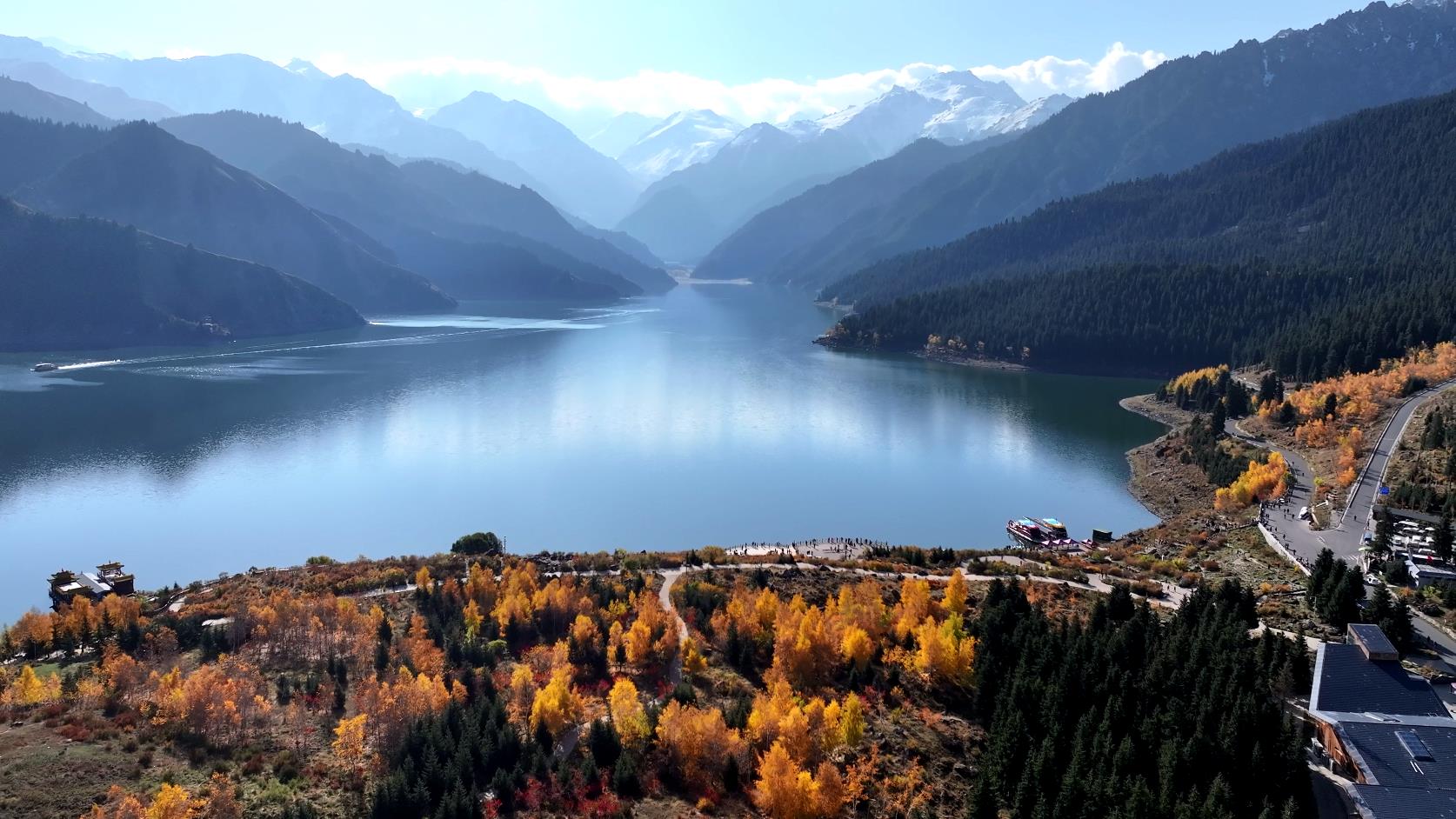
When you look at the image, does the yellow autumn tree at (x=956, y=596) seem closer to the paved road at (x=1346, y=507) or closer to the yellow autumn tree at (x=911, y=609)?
the yellow autumn tree at (x=911, y=609)

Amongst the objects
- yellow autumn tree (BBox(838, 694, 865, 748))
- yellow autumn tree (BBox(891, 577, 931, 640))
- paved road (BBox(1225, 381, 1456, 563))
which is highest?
paved road (BBox(1225, 381, 1456, 563))

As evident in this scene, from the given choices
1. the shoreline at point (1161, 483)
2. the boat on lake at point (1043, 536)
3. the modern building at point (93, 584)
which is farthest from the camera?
the shoreline at point (1161, 483)

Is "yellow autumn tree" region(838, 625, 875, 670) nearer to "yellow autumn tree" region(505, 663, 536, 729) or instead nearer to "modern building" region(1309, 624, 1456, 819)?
"yellow autumn tree" region(505, 663, 536, 729)

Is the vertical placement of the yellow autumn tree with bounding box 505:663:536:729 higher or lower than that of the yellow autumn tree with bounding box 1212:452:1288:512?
lower

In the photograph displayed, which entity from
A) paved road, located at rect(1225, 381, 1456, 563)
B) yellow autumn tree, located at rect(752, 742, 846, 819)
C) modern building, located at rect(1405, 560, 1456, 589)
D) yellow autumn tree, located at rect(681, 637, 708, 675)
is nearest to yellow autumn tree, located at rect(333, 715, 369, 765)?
yellow autumn tree, located at rect(681, 637, 708, 675)

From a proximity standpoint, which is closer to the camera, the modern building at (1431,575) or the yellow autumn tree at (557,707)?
the yellow autumn tree at (557,707)

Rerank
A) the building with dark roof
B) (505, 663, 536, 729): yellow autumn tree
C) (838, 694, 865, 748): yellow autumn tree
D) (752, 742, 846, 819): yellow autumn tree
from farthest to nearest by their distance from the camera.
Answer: (505, 663, 536, 729): yellow autumn tree < (838, 694, 865, 748): yellow autumn tree < the building with dark roof < (752, 742, 846, 819): yellow autumn tree

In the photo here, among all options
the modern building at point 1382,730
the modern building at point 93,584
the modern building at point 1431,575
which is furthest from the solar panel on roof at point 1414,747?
the modern building at point 93,584

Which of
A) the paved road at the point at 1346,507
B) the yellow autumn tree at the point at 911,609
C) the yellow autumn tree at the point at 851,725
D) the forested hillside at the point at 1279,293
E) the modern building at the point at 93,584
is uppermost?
the forested hillside at the point at 1279,293

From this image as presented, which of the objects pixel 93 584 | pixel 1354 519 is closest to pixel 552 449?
pixel 93 584
